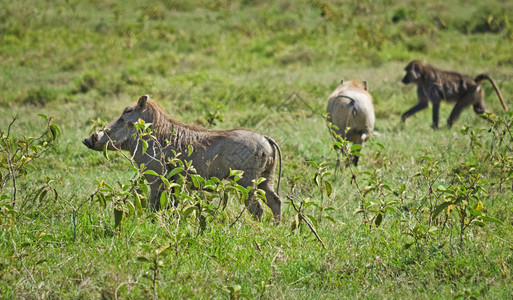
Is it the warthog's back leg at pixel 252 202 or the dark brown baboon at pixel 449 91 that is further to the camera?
the dark brown baboon at pixel 449 91

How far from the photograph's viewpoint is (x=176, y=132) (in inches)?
207

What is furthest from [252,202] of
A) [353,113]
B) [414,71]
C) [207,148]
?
[414,71]

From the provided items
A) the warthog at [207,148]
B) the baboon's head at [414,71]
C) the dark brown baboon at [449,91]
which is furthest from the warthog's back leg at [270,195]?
the baboon's head at [414,71]

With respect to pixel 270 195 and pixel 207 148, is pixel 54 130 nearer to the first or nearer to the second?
pixel 207 148

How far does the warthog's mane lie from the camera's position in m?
5.17

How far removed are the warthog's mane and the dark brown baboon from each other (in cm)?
573

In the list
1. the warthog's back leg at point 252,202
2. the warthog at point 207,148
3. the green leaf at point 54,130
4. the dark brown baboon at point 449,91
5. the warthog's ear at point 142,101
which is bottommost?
the dark brown baboon at point 449,91

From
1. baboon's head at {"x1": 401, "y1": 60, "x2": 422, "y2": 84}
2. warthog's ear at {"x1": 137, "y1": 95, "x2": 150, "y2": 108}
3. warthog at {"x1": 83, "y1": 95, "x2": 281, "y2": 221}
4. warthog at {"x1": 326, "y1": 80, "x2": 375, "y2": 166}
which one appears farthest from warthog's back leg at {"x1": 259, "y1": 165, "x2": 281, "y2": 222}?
baboon's head at {"x1": 401, "y1": 60, "x2": 422, "y2": 84}

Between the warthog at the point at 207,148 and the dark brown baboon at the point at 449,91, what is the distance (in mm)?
5601

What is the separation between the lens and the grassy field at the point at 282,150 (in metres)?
3.75

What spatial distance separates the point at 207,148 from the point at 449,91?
6.54 metres

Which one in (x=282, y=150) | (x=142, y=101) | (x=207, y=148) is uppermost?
(x=142, y=101)

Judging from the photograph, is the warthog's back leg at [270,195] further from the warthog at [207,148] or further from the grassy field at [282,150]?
the grassy field at [282,150]

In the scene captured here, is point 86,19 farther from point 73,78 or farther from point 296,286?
point 296,286
